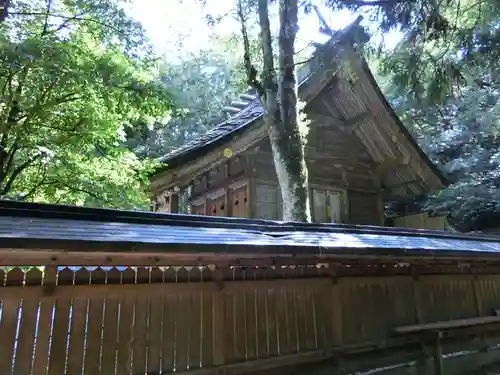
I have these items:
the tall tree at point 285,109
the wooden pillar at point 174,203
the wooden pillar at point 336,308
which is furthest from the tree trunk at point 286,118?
the wooden pillar at point 174,203

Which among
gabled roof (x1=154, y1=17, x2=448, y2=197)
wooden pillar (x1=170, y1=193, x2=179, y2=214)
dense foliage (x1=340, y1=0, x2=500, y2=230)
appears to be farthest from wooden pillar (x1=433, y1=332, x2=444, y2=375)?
wooden pillar (x1=170, y1=193, x2=179, y2=214)

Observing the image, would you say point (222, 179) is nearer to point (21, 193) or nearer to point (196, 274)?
point (21, 193)

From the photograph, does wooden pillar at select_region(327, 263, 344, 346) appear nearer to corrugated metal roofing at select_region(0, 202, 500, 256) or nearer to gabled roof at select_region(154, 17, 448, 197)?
corrugated metal roofing at select_region(0, 202, 500, 256)

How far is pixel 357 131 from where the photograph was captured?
1187 cm

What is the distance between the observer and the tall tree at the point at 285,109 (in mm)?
8281

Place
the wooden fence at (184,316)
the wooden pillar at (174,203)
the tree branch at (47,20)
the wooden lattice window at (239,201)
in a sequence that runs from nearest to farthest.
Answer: the wooden fence at (184,316) → the tree branch at (47,20) → the wooden lattice window at (239,201) → the wooden pillar at (174,203)

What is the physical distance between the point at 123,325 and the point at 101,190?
5.23m

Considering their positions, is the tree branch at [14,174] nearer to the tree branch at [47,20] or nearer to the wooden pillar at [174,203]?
the tree branch at [47,20]

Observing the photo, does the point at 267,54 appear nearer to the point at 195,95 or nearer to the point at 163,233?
the point at 163,233

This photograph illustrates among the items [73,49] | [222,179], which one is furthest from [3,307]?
[222,179]

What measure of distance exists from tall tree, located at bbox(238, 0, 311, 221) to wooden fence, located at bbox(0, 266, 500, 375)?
261 cm

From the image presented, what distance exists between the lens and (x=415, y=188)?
41.5ft

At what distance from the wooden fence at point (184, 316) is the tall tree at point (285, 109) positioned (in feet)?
8.55

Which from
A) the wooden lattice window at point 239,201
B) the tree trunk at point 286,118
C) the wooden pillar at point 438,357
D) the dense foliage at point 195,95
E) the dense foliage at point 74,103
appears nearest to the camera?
the wooden pillar at point 438,357
